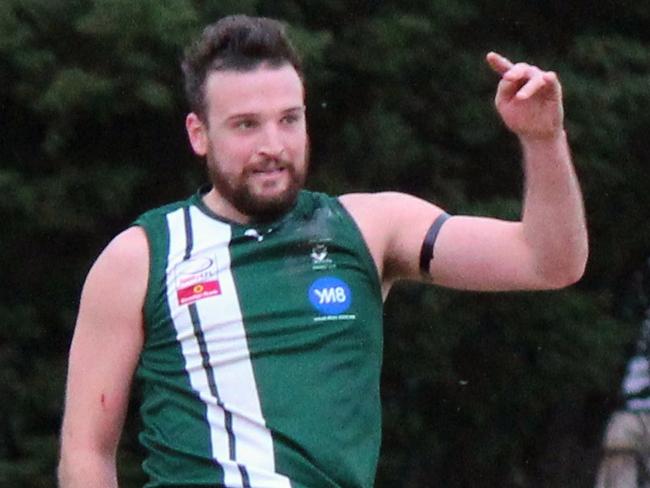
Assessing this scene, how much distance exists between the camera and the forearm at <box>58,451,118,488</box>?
3.27 metres

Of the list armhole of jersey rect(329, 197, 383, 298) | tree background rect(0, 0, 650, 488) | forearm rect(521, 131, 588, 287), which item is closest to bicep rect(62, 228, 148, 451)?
armhole of jersey rect(329, 197, 383, 298)

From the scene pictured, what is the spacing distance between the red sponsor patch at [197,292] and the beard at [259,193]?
16 centimetres

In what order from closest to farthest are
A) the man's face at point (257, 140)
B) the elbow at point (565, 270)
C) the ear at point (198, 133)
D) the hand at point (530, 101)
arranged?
the hand at point (530, 101)
the elbow at point (565, 270)
the man's face at point (257, 140)
the ear at point (198, 133)

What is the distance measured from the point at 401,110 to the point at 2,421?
1483mm

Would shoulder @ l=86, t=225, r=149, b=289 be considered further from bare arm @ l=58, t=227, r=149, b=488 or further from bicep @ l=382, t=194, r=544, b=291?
bicep @ l=382, t=194, r=544, b=291

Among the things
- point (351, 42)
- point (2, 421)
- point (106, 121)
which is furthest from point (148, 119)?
point (2, 421)

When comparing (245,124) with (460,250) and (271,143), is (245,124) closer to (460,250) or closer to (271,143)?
(271,143)

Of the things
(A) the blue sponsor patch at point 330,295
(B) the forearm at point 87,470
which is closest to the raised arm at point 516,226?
(A) the blue sponsor patch at point 330,295

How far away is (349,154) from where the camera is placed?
520 cm

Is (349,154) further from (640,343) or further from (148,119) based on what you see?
(640,343)

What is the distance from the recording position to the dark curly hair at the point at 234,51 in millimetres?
3273

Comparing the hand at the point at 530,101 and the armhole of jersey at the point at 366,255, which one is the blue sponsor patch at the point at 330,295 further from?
the hand at the point at 530,101

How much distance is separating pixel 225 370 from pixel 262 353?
72 mm

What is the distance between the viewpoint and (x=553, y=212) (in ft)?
9.94
